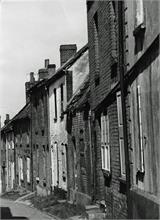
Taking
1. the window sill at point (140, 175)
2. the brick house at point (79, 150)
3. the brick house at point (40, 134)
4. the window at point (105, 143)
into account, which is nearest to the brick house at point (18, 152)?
the brick house at point (40, 134)

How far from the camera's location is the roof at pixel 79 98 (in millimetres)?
18575

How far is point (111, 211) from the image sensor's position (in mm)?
13109

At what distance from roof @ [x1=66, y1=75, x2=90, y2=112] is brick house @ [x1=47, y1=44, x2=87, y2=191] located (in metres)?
0.60

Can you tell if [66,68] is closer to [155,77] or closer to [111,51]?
[111,51]

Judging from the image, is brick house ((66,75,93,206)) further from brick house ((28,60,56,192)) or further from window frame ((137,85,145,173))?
window frame ((137,85,145,173))

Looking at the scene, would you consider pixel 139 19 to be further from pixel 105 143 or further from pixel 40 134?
pixel 40 134

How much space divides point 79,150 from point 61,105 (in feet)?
17.9

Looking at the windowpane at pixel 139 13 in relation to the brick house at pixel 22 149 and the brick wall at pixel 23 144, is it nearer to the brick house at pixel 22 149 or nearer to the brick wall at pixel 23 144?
the brick house at pixel 22 149

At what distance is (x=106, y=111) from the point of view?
44.9 feet

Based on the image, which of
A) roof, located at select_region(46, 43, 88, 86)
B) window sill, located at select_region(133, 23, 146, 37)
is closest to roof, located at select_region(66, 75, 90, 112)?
roof, located at select_region(46, 43, 88, 86)

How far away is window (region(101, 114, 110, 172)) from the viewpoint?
13.5 m

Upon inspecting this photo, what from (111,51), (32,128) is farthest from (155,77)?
(32,128)

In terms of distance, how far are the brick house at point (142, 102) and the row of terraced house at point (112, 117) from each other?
0.06 feet

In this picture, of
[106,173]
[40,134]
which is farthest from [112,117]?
[40,134]
